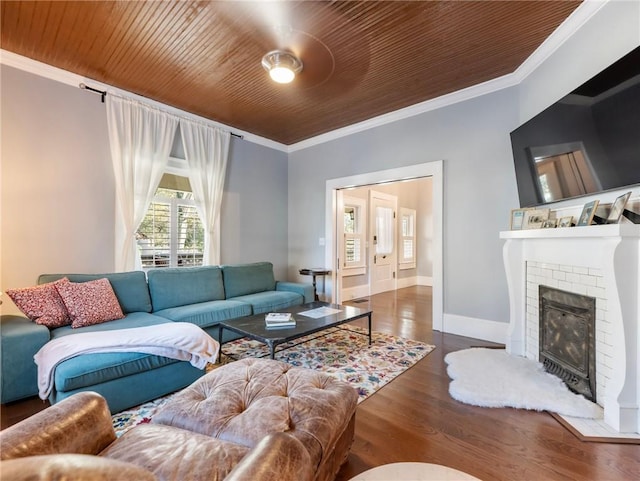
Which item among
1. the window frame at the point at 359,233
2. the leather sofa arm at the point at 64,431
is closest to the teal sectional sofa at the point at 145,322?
the leather sofa arm at the point at 64,431

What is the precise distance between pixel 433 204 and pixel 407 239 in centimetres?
375

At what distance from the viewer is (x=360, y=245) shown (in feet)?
19.1

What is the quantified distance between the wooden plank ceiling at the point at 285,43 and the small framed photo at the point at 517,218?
59.7 inches

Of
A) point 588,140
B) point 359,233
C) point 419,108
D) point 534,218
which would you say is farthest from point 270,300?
point 588,140

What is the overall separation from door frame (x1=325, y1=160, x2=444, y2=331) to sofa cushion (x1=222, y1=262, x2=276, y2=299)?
114 centimetres

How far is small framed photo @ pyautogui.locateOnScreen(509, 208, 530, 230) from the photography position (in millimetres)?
2810

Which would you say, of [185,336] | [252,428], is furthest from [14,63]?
[252,428]

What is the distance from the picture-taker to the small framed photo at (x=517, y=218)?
2.81 meters

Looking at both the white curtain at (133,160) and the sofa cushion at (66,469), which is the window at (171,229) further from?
the sofa cushion at (66,469)

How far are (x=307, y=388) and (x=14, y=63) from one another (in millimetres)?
3961

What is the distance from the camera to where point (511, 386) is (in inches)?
85.2

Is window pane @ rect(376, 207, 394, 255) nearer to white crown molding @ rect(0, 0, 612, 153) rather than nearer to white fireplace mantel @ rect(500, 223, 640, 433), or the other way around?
white crown molding @ rect(0, 0, 612, 153)

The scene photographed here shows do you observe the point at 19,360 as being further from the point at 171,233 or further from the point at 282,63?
the point at 282,63

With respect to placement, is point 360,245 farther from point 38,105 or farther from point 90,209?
point 38,105
